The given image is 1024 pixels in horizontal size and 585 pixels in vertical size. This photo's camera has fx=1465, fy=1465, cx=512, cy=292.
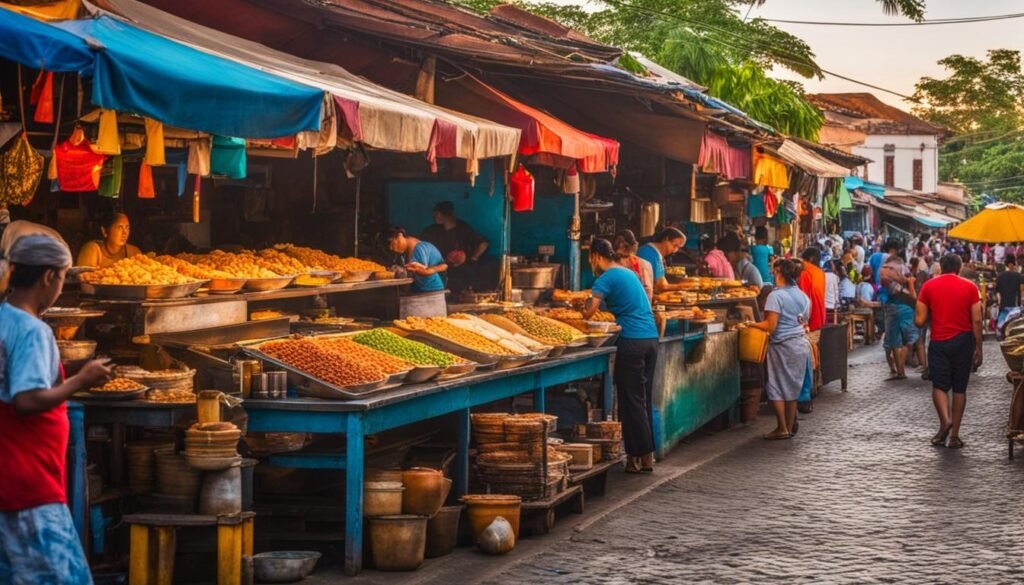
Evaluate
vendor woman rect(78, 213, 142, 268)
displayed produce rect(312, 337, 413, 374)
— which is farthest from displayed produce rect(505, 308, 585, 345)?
vendor woman rect(78, 213, 142, 268)

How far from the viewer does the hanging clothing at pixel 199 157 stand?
1056 cm

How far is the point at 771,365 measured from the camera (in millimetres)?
16422

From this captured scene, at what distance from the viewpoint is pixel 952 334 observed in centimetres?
1548

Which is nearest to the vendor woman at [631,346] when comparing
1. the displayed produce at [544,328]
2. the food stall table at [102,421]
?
the displayed produce at [544,328]

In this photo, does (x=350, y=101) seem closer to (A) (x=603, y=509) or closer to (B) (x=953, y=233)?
(A) (x=603, y=509)

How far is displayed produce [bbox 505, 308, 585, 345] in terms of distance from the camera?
12.9 m

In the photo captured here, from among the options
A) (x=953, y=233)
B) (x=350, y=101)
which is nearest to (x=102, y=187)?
(x=350, y=101)

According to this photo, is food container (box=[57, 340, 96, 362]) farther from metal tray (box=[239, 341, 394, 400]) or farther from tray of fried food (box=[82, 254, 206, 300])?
metal tray (box=[239, 341, 394, 400])

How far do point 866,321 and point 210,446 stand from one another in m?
24.3

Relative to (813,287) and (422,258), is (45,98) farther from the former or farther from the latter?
(813,287)

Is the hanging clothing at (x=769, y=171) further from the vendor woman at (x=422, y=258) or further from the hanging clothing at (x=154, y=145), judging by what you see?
the hanging clothing at (x=154, y=145)

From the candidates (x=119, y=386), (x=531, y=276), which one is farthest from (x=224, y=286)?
(x=531, y=276)

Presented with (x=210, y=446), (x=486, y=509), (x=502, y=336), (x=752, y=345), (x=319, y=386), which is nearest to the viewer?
(x=210, y=446)

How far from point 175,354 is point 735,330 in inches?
369
